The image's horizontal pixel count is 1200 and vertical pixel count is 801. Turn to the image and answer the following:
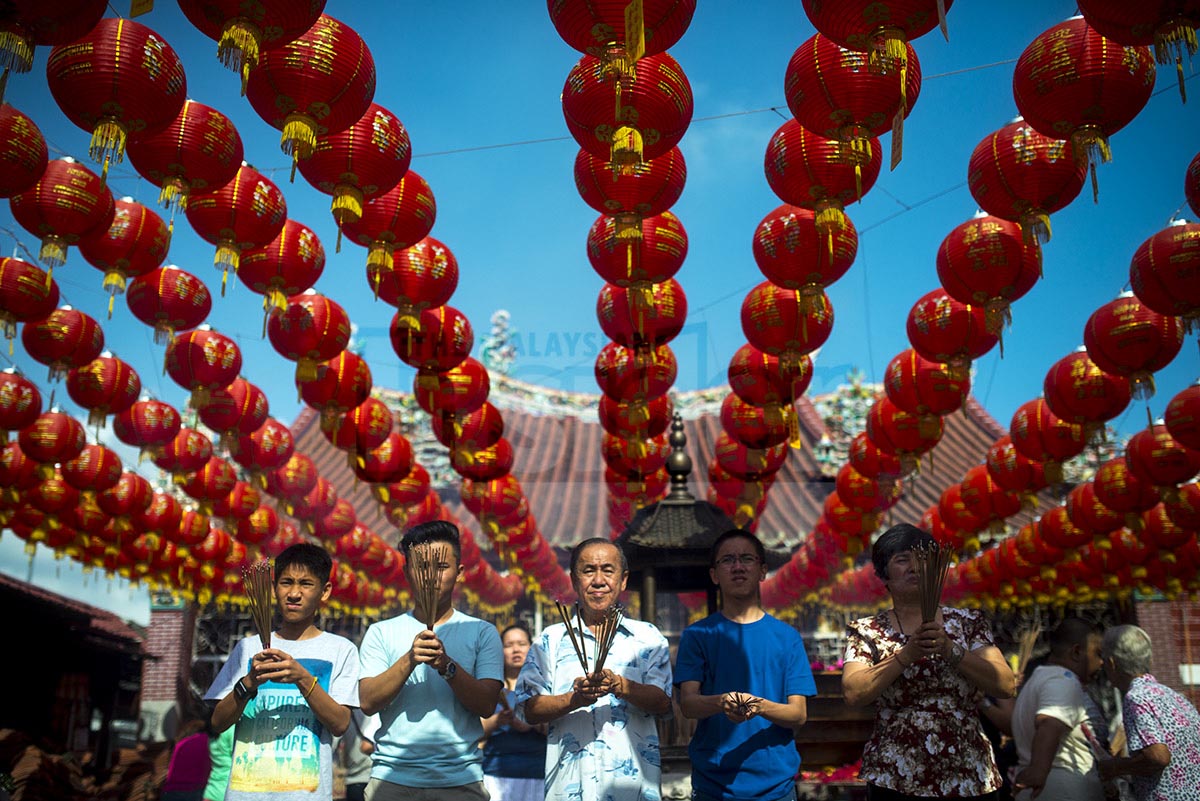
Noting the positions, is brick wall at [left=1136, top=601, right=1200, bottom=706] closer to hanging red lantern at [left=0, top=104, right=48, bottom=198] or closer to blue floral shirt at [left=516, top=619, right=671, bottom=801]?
blue floral shirt at [left=516, top=619, right=671, bottom=801]

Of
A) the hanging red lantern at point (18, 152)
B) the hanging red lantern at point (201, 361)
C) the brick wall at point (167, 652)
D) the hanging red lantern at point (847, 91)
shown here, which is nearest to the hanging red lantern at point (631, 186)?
the hanging red lantern at point (847, 91)

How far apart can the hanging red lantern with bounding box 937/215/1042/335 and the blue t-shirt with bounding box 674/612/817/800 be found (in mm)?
2450

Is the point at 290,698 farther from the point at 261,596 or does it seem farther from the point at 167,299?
the point at 167,299

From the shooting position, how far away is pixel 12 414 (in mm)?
6055

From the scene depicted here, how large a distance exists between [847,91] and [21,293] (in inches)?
166

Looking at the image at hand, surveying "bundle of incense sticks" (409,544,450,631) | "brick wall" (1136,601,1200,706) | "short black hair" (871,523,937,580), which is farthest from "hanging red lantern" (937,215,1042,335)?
"brick wall" (1136,601,1200,706)

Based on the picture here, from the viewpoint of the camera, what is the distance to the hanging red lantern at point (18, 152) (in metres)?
3.46

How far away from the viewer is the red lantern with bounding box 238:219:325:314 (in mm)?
4508

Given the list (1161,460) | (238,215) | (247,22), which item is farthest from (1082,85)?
(1161,460)

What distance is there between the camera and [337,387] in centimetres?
573

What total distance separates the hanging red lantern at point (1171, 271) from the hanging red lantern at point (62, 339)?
5.80m

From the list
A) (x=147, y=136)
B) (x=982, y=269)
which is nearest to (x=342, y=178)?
(x=147, y=136)

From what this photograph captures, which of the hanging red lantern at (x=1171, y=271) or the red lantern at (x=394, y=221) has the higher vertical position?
the red lantern at (x=394, y=221)

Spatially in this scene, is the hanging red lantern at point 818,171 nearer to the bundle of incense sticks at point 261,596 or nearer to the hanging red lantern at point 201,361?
the bundle of incense sticks at point 261,596
